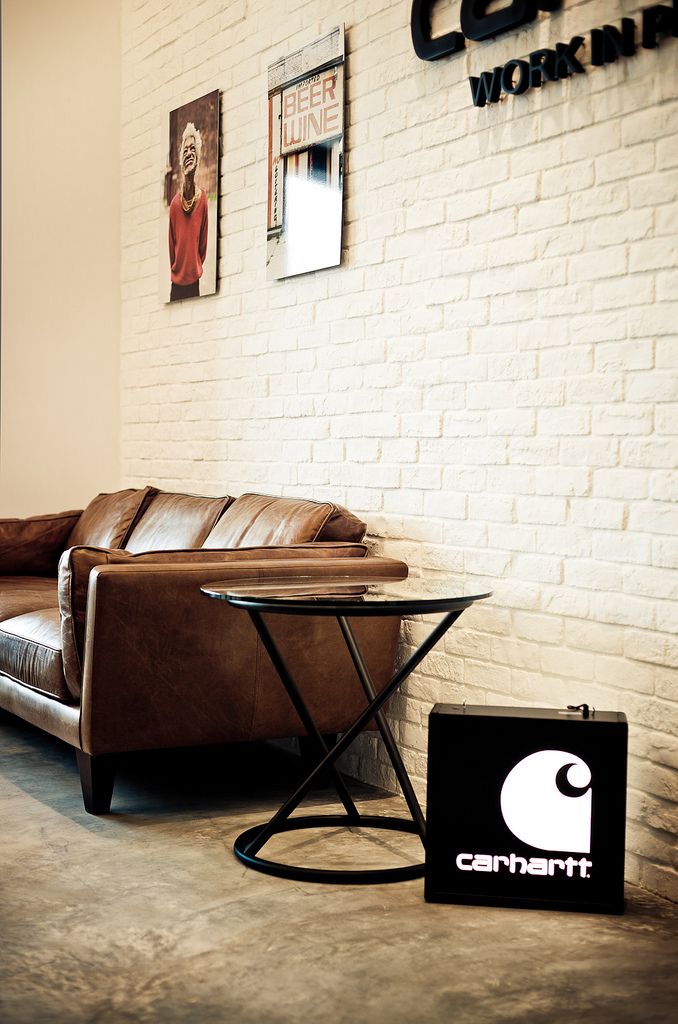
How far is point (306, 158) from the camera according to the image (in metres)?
3.93

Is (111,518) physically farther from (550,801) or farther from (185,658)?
(550,801)

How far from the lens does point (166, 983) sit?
2.09 metres

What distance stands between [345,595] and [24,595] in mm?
1762

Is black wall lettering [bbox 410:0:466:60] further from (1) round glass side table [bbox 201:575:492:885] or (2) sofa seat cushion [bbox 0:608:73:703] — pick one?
(2) sofa seat cushion [bbox 0:608:73:703]

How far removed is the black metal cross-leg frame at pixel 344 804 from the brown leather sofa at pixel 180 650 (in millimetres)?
298

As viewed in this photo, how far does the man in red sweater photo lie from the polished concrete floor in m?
2.35

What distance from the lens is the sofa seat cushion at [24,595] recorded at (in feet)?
12.6

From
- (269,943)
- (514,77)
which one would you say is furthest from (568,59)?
(269,943)

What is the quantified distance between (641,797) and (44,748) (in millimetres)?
2102

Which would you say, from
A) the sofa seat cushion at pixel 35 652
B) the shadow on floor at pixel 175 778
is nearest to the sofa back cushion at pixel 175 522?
the sofa seat cushion at pixel 35 652

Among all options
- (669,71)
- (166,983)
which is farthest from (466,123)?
(166,983)

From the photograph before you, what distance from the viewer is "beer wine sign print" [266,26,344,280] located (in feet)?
12.4

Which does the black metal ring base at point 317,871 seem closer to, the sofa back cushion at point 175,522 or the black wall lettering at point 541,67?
the sofa back cushion at point 175,522

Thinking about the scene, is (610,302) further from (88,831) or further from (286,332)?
(88,831)
